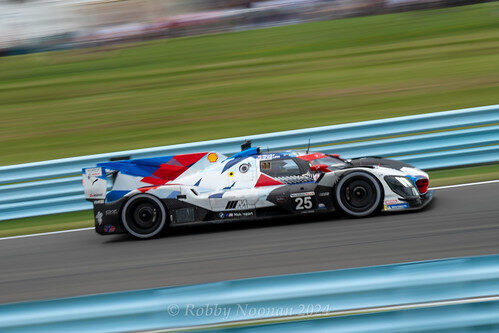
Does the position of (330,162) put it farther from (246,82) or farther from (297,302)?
(246,82)

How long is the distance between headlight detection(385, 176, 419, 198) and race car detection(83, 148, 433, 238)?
1 centimetres

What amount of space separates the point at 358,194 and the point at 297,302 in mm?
4378

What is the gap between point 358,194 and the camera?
8.34 metres

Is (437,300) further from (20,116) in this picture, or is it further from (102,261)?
(20,116)

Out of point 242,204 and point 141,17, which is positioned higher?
point 141,17

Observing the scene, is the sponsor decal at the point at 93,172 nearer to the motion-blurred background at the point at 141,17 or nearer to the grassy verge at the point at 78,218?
the grassy verge at the point at 78,218

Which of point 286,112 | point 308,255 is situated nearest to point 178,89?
point 286,112

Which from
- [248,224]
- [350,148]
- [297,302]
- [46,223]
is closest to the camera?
[297,302]

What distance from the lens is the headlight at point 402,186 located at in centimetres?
815

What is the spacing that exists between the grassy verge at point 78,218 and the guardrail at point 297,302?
601cm

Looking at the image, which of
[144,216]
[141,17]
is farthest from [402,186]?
[141,17]

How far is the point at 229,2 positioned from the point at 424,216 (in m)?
14.0

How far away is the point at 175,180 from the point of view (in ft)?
30.2

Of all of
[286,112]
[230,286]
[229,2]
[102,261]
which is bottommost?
[102,261]
